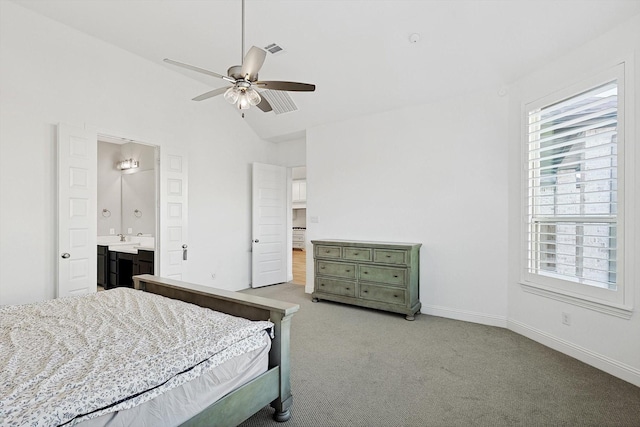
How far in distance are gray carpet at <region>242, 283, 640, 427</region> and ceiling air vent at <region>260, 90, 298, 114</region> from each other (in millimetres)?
3169

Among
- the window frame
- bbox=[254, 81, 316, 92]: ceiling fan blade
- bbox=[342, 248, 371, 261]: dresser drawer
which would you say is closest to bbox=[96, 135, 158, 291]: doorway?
bbox=[342, 248, 371, 261]: dresser drawer

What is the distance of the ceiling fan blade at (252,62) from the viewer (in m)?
2.10

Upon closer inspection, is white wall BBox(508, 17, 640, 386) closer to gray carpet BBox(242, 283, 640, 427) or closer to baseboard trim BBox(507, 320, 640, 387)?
baseboard trim BBox(507, 320, 640, 387)

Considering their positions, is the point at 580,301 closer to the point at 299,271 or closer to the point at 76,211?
the point at 76,211

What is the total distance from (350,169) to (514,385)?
3.25 m

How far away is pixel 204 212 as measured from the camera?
4.79 m

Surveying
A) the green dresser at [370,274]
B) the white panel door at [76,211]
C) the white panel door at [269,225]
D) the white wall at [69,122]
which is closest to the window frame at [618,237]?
the green dresser at [370,274]

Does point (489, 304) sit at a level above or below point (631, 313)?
below

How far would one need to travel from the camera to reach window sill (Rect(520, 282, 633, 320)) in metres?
2.51

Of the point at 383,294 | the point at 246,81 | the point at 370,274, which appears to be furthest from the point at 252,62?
the point at 383,294

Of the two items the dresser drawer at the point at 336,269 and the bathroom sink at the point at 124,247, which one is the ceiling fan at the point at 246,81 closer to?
the dresser drawer at the point at 336,269

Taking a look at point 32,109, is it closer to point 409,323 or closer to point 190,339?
point 190,339

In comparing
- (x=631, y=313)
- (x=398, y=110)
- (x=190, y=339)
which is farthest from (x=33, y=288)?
(x=631, y=313)

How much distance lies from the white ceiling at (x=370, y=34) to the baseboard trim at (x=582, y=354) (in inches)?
104
